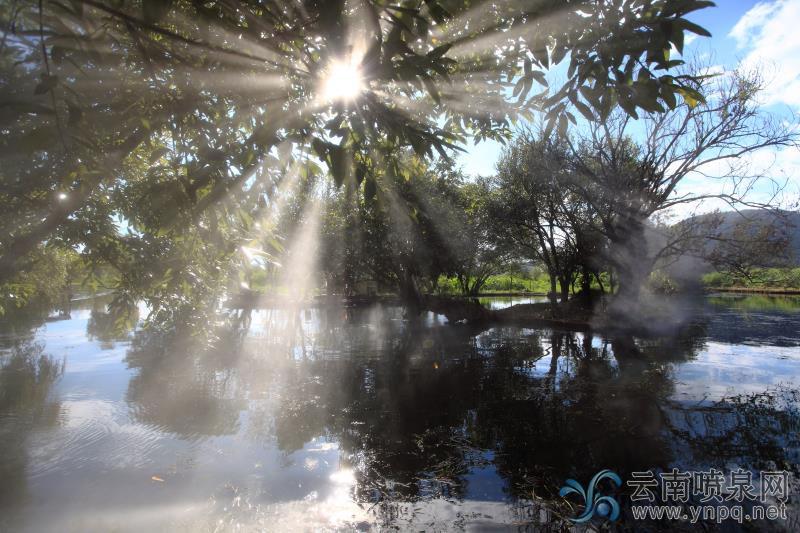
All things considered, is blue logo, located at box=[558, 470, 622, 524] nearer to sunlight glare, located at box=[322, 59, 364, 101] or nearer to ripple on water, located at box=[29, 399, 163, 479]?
sunlight glare, located at box=[322, 59, 364, 101]

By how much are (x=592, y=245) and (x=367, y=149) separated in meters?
26.3

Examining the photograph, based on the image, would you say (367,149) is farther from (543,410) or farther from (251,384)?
(251,384)

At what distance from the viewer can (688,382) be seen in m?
10.2

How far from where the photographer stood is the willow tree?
216cm

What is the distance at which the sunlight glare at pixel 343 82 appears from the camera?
7.11 ft

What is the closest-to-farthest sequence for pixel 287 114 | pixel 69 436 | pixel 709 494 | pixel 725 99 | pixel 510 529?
pixel 287 114 → pixel 510 529 → pixel 709 494 → pixel 69 436 → pixel 725 99

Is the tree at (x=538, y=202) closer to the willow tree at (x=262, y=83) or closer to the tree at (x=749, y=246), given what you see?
the tree at (x=749, y=246)

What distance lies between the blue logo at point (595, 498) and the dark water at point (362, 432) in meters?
0.16

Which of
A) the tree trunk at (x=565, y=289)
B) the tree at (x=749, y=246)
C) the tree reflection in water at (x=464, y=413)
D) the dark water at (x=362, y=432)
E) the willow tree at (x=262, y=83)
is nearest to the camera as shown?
the willow tree at (x=262, y=83)

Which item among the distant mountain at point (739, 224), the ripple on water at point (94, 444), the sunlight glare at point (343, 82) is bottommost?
the ripple on water at point (94, 444)

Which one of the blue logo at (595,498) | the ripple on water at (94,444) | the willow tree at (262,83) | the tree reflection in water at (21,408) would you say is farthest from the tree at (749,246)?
the tree reflection in water at (21,408)

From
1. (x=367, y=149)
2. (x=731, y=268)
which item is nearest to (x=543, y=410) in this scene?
(x=367, y=149)

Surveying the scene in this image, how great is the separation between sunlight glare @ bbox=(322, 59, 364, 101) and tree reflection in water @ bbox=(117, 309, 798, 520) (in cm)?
439

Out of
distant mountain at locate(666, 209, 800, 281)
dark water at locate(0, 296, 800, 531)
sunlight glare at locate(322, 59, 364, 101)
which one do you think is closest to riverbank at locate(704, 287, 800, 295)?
distant mountain at locate(666, 209, 800, 281)
